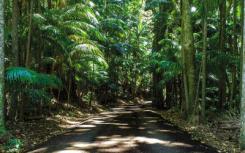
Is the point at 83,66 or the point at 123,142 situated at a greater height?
the point at 83,66

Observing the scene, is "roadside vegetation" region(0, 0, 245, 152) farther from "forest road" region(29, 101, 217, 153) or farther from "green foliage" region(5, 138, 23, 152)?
"forest road" region(29, 101, 217, 153)

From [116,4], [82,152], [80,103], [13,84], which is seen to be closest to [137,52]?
[116,4]

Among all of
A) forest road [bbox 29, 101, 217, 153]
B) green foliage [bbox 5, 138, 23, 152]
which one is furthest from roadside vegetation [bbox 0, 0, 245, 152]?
forest road [bbox 29, 101, 217, 153]

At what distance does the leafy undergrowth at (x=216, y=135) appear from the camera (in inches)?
441

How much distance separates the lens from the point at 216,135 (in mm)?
13219

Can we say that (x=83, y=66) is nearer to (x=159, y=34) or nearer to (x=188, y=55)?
(x=188, y=55)

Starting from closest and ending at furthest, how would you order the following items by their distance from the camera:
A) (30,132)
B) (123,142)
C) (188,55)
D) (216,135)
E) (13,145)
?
(13,145) → (123,142) → (30,132) → (216,135) → (188,55)

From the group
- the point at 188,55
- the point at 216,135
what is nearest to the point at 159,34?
the point at 188,55

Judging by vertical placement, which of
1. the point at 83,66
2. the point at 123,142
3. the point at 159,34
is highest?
the point at 159,34

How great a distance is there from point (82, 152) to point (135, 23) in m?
31.6

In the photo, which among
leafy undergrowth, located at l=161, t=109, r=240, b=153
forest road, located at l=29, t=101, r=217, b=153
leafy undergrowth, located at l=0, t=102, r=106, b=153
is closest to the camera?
forest road, located at l=29, t=101, r=217, b=153

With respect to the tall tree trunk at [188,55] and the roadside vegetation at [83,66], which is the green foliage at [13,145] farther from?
the tall tree trunk at [188,55]

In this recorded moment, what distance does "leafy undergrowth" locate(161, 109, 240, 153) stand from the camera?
11197 mm

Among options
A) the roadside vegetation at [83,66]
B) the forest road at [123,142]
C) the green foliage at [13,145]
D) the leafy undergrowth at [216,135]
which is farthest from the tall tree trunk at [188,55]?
the green foliage at [13,145]
